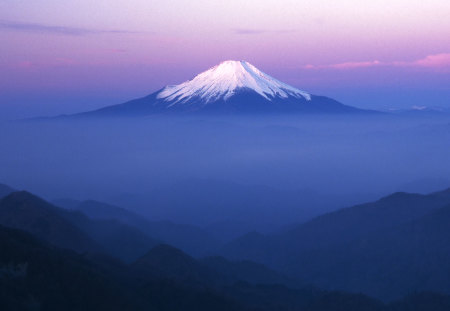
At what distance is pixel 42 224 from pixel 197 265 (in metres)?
19.5

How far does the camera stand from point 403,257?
224 ft

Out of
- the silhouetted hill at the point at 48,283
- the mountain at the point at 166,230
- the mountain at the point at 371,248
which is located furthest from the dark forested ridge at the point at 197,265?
the mountain at the point at 166,230

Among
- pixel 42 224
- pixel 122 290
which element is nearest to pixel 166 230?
pixel 42 224

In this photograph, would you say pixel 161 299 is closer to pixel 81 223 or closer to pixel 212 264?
pixel 212 264

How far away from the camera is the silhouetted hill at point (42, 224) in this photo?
56.1 meters

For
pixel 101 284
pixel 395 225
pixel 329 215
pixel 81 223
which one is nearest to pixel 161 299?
pixel 101 284

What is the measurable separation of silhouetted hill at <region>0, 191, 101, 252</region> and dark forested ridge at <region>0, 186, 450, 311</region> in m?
0.12

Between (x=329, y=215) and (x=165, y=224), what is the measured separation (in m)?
32.1

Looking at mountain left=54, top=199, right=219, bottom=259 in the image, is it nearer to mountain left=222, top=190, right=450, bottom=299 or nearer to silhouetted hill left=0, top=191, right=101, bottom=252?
mountain left=222, top=190, right=450, bottom=299

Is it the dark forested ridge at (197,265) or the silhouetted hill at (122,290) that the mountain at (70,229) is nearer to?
the dark forested ridge at (197,265)

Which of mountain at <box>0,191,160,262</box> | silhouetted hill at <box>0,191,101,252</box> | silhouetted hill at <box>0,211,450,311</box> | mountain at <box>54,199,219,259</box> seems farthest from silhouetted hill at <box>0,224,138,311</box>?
mountain at <box>54,199,219,259</box>

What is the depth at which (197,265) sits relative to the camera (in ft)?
171

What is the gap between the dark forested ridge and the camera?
27.8 m

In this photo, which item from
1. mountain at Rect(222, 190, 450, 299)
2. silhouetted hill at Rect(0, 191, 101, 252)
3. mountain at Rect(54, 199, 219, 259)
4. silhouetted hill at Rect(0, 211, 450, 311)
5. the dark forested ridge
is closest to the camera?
silhouetted hill at Rect(0, 211, 450, 311)
